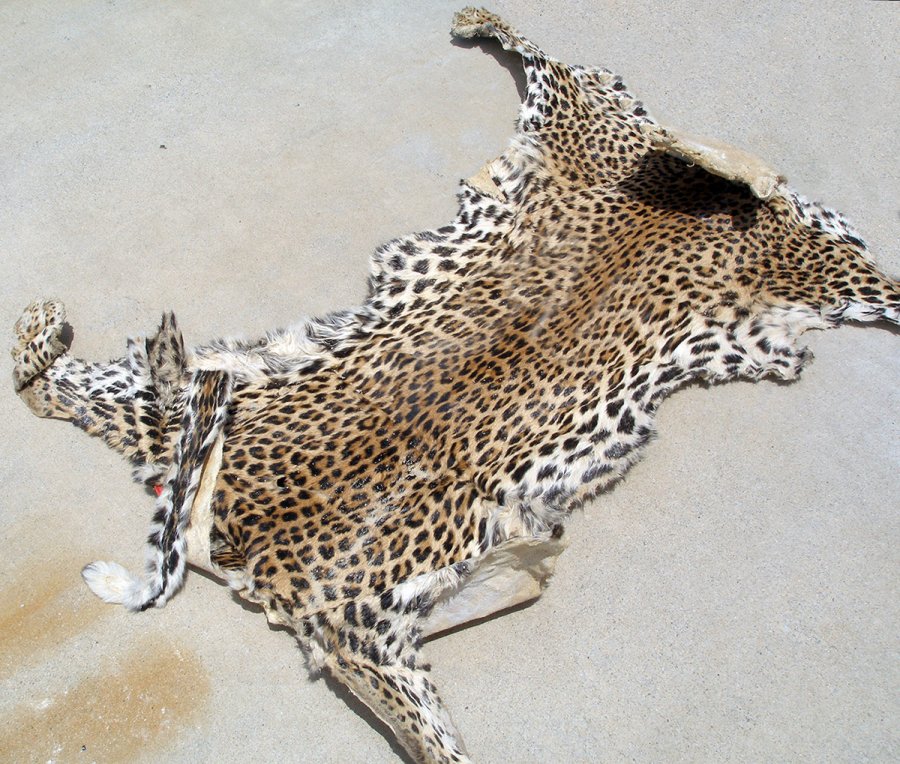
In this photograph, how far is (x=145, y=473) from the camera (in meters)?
3.36

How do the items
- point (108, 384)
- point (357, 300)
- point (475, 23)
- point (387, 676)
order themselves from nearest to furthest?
→ point (387, 676)
point (108, 384)
point (357, 300)
point (475, 23)

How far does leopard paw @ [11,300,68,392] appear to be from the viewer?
12.2 feet

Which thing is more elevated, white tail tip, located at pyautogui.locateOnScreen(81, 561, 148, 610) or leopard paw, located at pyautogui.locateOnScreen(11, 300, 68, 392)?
leopard paw, located at pyautogui.locateOnScreen(11, 300, 68, 392)

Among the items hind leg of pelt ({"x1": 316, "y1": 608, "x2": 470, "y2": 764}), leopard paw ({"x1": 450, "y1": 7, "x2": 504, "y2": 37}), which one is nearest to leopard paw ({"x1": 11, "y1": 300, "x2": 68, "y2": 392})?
hind leg of pelt ({"x1": 316, "y1": 608, "x2": 470, "y2": 764})

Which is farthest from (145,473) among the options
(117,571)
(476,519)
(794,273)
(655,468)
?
(794,273)

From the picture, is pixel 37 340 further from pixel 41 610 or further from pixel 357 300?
pixel 357 300

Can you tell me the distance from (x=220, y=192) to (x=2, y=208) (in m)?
1.21

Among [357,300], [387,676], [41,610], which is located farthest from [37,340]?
[387,676]

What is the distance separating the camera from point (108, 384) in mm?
3604

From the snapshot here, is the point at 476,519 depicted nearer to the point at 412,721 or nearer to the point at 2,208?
the point at 412,721

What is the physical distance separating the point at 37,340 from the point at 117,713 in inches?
70.4

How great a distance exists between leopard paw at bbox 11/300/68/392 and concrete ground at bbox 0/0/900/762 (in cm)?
15

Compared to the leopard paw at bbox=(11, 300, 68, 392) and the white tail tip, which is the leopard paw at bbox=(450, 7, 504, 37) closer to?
the leopard paw at bbox=(11, 300, 68, 392)

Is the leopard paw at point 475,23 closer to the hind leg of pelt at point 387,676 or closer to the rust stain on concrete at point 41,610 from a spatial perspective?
the hind leg of pelt at point 387,676
